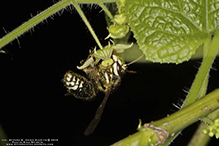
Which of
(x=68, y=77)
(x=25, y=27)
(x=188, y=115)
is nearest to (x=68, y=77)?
(x=68, y=77)

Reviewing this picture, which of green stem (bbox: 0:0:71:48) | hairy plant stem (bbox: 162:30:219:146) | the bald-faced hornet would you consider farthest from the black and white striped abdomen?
hairy plant stem (bbox: 162:30:219:146)

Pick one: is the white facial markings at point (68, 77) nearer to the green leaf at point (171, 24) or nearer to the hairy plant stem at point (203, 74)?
the green leaf at point (171, 24)

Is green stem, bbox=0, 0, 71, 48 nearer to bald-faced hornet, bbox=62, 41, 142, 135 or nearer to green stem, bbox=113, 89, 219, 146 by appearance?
bald-faced hornet, bbox=62, 41, 142, 135

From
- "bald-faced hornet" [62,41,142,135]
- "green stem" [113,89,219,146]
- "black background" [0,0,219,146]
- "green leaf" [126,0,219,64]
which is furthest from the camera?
"black background" [0,0,219,146]

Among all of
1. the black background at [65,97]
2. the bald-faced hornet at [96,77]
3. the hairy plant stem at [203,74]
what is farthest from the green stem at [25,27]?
the black background at [65,97]

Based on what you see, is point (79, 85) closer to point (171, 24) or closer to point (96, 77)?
point (96, 77)

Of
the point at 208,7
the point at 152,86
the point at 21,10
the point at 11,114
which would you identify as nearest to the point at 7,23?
the point at 21,10

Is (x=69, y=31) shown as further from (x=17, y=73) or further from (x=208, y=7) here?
(x=208, y=7)
